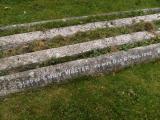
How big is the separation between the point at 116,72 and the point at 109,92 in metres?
1.35

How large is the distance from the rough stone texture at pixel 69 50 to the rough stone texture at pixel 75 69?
0.75 m

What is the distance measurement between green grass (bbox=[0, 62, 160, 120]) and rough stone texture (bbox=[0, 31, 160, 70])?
4.14 ft

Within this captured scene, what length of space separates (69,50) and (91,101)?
8.80ft

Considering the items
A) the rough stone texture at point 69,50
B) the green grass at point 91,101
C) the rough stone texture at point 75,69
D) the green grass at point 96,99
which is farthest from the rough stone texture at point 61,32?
the green grass at point 91,101

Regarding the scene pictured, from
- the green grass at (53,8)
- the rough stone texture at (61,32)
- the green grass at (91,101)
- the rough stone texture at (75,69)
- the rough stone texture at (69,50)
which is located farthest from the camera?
the green grass at (53,8)

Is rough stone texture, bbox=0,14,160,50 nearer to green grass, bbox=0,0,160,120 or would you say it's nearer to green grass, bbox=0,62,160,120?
green grass, bbox=0,0,160,120

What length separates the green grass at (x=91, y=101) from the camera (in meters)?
11.6

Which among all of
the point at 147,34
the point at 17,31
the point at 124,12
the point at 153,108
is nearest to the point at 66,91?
the point at 153,108

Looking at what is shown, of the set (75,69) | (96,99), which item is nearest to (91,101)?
(96,99)

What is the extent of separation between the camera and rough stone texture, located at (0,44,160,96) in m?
12.1

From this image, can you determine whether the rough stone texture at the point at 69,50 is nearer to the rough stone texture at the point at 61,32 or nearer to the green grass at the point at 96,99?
the green grass at the point at 96,99

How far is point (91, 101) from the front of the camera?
12273 mm

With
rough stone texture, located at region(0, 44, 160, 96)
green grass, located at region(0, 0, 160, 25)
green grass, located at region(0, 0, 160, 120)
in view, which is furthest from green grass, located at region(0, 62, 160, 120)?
green grass, located at region(0, 0, 160, 25)

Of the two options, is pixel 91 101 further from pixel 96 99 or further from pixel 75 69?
pixel 75 69
